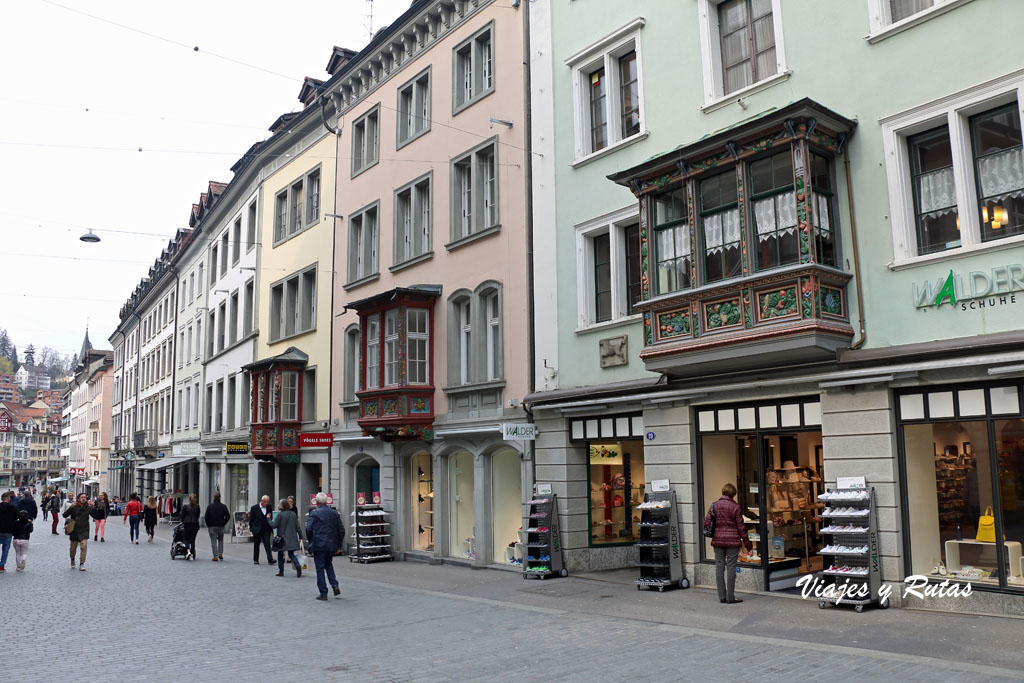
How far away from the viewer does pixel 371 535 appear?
72.9 feet

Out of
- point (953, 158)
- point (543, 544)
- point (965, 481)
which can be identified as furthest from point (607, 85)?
point (965, 481)

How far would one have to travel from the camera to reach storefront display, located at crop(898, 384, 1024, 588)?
10.6 metres

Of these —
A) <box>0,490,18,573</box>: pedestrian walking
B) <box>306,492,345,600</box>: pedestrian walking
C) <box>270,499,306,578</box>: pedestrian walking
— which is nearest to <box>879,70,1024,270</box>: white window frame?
<box>306,492,345,600</box>: pedestrian walking

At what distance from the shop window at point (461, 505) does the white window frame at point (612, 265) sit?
5.49 metres

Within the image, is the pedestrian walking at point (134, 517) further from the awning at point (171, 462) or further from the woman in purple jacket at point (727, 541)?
the woman in purple jacket at point (727, 541)

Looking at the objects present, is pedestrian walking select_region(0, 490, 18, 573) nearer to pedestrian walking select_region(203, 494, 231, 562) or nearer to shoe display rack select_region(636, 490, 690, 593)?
pedestrian walking select_region(203, 494, 231, 562)

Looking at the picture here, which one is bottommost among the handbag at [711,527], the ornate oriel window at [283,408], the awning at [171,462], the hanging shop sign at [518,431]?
the handbag at [711,527]

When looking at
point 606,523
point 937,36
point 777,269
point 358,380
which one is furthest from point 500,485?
point 937,36

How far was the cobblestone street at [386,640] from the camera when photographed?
8.71 metres

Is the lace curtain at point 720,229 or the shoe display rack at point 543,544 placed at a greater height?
the lace curtain at point 720,229

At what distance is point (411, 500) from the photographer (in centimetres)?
2253

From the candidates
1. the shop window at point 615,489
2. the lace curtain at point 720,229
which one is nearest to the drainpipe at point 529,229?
the shop window at point 615,489

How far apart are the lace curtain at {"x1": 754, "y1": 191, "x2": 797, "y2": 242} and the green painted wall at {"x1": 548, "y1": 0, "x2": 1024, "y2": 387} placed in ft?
2.62

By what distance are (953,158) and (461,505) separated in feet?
44.6
